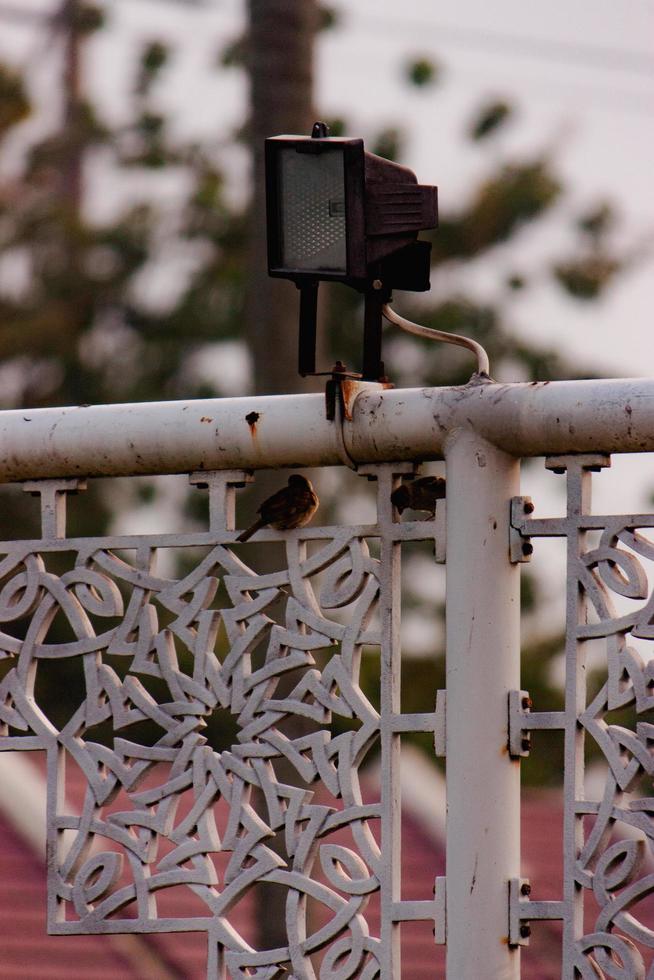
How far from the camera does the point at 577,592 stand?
Answer: 7.44 ft

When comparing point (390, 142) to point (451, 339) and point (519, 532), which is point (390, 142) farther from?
point (519, 532)

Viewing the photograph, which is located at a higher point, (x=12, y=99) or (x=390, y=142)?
(x=12, y=99)

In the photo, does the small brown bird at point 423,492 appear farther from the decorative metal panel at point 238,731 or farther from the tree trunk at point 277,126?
the tree trunk at point 277,126

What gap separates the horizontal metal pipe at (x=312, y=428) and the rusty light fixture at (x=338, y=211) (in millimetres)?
183

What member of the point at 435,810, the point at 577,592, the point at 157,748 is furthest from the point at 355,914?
the point at 435,810

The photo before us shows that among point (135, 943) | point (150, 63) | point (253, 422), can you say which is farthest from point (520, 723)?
point (150, 63)

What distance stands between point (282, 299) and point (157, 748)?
2910mm

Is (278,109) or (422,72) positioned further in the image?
(422,72)

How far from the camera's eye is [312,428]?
2426 millimetres

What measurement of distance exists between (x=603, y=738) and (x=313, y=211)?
0.84 metres

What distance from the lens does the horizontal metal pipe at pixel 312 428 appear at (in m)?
2.24

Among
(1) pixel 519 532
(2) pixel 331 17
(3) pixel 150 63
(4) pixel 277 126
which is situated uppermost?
(3) pixel 150 63

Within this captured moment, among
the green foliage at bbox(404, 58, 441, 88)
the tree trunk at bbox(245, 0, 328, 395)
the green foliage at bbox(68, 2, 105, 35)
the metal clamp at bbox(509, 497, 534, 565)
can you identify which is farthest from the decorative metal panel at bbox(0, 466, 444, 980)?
the green foliage at bbox(68, 2, 105, 35)

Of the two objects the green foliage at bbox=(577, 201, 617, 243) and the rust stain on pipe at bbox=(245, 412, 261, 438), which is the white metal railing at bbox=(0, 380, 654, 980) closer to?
the rust stain on pipe at bbox=(245, 412, 261, 438)
